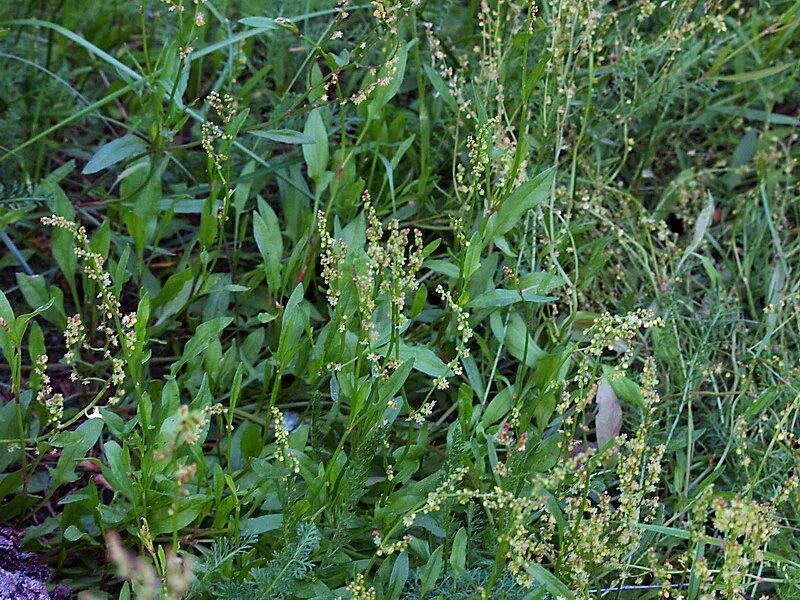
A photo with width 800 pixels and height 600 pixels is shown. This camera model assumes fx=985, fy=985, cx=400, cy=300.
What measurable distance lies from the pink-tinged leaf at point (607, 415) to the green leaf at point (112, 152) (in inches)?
46.4

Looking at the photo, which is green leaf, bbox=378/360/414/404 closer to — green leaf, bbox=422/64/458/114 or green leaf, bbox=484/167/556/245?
green leaf, bbox=484/167/556/245

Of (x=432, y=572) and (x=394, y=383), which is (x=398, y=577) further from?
(x=394, y=383)

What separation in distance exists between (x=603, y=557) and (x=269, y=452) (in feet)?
Result: 2.26

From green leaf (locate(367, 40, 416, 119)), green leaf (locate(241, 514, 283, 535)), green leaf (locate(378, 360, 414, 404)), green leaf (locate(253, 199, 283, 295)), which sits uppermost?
green leaf (locate(367, 40, 416, 119))

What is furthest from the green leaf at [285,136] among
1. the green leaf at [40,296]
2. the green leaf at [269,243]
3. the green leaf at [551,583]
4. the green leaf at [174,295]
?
the green leaf at [551,583]

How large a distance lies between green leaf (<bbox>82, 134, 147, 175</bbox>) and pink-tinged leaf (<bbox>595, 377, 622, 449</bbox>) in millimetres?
1179

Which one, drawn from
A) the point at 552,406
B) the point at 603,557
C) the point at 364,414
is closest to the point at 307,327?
the point at 364,414

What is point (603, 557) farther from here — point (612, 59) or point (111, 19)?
point (111, 19)

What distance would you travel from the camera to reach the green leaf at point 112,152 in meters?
2.13

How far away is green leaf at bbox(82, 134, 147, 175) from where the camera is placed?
2133 millimetres

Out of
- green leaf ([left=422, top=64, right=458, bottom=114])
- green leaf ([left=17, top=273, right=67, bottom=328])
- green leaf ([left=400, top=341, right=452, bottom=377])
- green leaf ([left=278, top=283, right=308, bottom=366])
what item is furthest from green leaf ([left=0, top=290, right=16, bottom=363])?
green leaf ([left=422, top=64, right=458, bottom=114])

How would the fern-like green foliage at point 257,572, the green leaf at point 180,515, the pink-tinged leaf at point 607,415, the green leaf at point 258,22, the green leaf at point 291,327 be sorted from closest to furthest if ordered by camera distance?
the fern-like green foliage at point 257,572 < the green leaf at point 180,515 < the green leaf at point 291,327 < the green leaf at point 258,22 < the pink-tinged leaf at point 607,415

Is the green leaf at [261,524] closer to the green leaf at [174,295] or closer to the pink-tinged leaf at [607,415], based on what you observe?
the green leaf at [174,295]

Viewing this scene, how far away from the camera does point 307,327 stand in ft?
6.48
